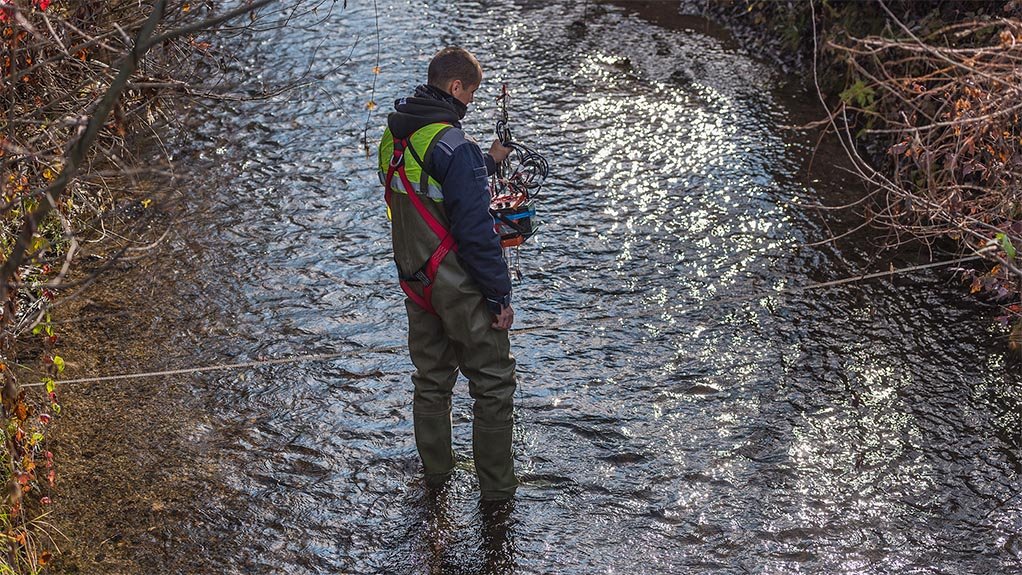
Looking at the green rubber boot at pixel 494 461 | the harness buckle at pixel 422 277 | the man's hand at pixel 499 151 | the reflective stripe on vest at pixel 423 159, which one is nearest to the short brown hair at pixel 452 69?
the reflective stripe on vest at pixel 423 159

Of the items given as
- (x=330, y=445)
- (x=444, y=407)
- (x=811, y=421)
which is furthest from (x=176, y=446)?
(x=811, y=421)

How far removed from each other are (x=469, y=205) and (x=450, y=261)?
0.28m

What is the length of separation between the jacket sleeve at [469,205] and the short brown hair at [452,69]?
8.8 inches

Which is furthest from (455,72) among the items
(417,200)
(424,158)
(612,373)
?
(612,373)

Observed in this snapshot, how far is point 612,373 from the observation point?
220 inches

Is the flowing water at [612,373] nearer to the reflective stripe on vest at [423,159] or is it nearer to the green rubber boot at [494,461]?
the green rubber boot at [494,461]

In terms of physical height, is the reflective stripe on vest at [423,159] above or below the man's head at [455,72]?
below

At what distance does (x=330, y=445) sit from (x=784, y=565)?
89.4 inches

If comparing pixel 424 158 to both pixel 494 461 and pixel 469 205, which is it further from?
pixel 494 461

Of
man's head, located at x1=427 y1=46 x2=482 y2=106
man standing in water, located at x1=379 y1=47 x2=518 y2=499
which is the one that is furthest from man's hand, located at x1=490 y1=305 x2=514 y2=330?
man's head, located at x1=427 y1=46 x2=482 y2=106

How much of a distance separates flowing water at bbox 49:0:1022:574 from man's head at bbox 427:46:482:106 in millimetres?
1874

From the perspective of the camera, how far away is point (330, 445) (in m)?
5.02

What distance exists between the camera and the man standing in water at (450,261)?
404 centimetres

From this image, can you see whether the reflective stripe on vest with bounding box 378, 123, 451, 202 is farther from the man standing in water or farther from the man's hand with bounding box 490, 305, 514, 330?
the man's hand with bounding box 490, 305, 514, 330
